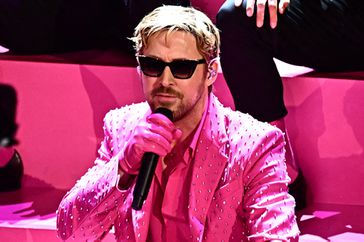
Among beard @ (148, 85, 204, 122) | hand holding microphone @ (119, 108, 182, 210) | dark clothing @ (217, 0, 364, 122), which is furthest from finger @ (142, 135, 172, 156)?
dark clothing @ (217, 0, 364, 122)

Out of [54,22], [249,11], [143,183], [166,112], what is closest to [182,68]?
[166,112]

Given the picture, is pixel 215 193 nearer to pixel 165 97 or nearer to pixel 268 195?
pixel 268 195

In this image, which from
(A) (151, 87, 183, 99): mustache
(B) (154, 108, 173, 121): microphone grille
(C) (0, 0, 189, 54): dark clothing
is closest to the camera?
(B) (154, 108, 173, 121): microphone grille

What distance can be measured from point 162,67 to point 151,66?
0.02m

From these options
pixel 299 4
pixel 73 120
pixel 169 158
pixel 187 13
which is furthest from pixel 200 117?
pixel 73 120

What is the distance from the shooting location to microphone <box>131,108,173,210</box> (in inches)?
49.4

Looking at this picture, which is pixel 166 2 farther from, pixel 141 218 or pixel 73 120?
pixel 141 218

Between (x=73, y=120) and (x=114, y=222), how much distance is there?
77 cm

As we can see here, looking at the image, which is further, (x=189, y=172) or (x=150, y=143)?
(x=189, y=172)

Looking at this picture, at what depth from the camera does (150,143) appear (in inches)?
52.6

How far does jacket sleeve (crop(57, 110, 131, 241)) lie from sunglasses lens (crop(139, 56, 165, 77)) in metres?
→ 0.17

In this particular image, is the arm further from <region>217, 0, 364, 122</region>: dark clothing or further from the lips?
the lips

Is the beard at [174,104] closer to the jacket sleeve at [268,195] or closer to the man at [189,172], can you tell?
the man at [189,172]

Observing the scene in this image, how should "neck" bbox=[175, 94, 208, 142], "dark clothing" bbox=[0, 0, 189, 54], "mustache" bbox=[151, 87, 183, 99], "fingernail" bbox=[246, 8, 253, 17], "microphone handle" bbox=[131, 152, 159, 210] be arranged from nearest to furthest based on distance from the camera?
"microphone handle" bbox=[131, 152, 159, 210]
"mustache" bbox=[151, 87, 183, 99]
"neck" bbox=[175, 94, 208, 142]
"fingernail" bbox=[246, 8, 253, 17]
"dark clothing" bbox=[0, 0, 189, 54]
